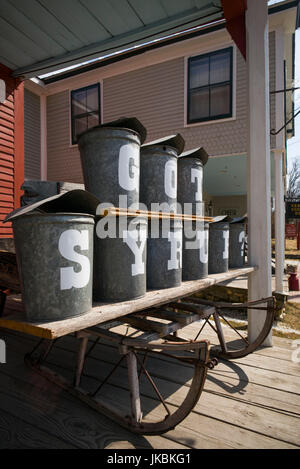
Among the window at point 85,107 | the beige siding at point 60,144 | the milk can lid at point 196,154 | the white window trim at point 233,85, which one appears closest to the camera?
the milk can lid at point 196,154

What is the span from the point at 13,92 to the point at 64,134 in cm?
543

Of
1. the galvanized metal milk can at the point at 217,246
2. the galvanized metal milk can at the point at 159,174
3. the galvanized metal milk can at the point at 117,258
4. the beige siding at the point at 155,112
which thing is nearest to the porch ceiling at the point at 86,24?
the galvanized metal milk can at the point at 159,174

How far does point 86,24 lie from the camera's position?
314cm

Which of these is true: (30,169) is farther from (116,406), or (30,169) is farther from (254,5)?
(116,406)

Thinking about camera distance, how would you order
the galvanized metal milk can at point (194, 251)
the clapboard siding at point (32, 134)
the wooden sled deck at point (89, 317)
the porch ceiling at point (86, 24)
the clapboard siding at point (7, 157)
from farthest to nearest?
the clapboard siding at point (32, 134)
the clapboard siding at point (7, 157)
the porch ceiling at point (86, 24)
the galvanized metal milk can at point (194, 251)
the wooden sled deck at point (89, 317)

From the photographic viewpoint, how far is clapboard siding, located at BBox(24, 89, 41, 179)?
31.8ft

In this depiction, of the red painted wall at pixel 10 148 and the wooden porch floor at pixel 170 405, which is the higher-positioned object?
the red painted wall at pixel 10 148

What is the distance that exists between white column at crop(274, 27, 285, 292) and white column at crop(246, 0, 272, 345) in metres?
3.39

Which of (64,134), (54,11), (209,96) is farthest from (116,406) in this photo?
(64,134)

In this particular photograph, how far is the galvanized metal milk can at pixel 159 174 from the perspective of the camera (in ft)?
6.49

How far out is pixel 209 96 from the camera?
781 cm

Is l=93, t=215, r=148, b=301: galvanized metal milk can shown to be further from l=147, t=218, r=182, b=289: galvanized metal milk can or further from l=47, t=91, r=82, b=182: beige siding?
l=47, t=91, r=82, b=182: beige siding

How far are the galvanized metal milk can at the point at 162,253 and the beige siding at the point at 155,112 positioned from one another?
5.82m

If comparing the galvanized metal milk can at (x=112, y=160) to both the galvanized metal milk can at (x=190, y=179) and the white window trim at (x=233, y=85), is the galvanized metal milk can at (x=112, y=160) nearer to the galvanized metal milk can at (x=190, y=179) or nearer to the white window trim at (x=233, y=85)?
the galvanized metal milk can at (x=190, y=179)
